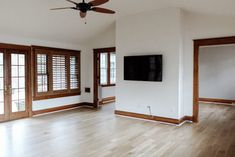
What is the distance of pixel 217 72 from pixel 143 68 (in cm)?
456

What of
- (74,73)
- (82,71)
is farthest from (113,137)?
(82,71)

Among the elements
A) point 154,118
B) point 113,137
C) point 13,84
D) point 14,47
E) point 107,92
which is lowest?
point 113,137

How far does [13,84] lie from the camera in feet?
19.9

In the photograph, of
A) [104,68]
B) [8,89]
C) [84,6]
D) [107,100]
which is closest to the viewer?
[84,6]

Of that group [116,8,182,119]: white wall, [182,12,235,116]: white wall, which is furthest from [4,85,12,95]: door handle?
[182,12,235,116]: white wall

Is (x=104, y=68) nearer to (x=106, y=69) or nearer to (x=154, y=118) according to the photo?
(x=106, y=69)

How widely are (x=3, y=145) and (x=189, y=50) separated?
16.6ft

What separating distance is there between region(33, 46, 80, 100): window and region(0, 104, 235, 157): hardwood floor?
109 cm

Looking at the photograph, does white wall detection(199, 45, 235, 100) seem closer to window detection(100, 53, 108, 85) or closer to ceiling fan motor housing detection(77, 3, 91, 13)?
window detection(100, 53, 108, 85)

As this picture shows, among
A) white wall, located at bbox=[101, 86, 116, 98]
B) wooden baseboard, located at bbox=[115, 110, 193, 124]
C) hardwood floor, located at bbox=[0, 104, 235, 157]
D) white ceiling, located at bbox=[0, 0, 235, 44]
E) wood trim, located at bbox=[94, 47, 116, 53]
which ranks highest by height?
white ceiling, located at bbox=[0, 0, 235, 44]

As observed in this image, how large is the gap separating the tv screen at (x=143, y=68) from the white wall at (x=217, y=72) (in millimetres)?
4373

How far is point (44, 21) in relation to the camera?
226 inches

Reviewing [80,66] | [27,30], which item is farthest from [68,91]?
[27,30]

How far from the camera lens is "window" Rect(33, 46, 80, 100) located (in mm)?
6715
